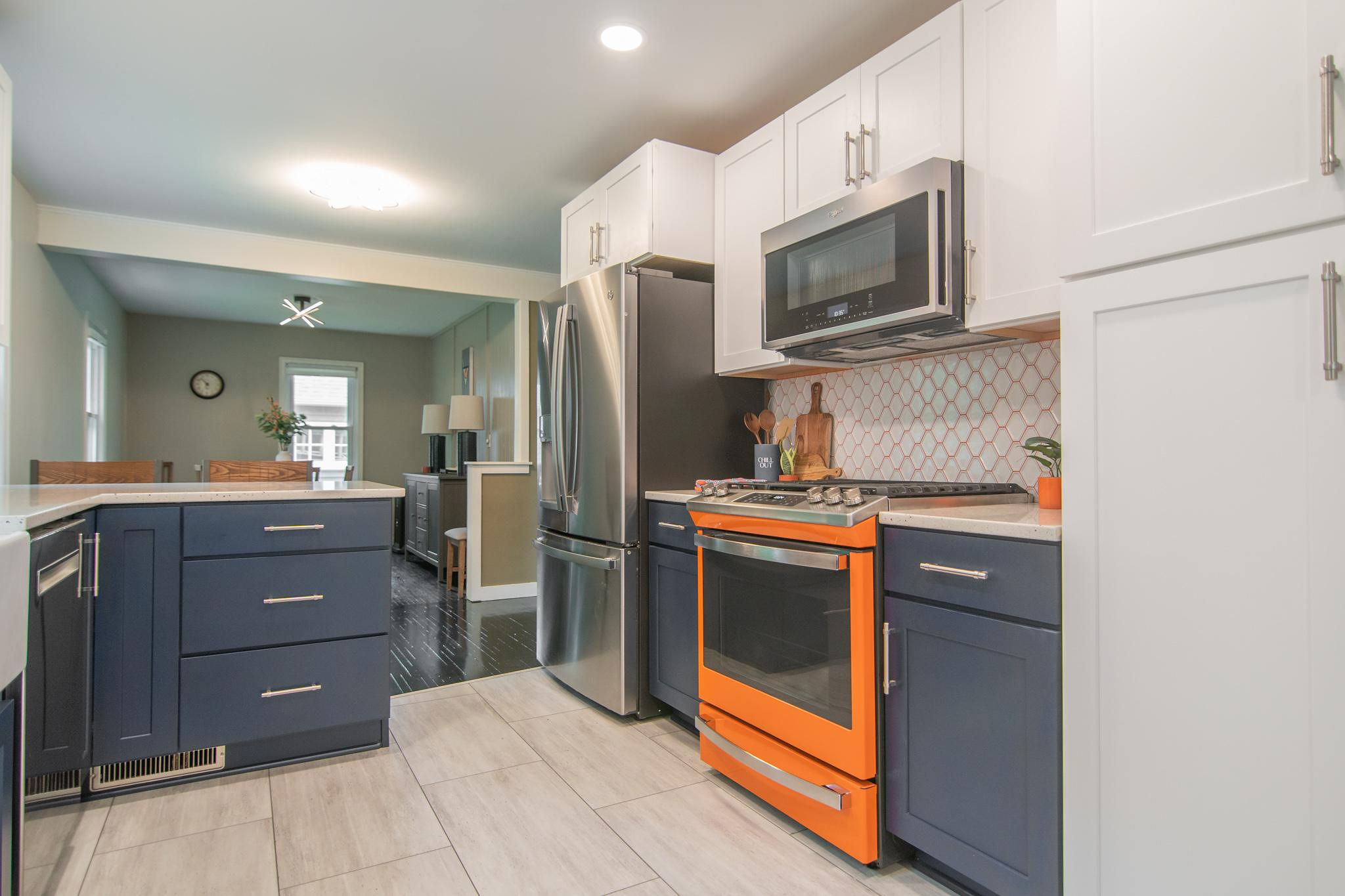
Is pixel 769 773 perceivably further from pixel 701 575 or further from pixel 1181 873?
pixel 1181 873

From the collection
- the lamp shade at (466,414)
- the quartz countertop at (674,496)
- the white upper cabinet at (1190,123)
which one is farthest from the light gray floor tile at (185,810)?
the lamp shade at (466,414)

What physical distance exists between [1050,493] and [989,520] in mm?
363

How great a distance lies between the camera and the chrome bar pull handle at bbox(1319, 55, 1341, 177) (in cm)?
113

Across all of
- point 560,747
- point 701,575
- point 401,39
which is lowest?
point 560,747

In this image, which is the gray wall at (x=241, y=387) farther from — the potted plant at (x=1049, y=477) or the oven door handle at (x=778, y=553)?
the potted plant at (x=1049, y=477)

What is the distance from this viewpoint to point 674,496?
2.73 m

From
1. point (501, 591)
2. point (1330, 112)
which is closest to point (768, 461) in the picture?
point (1330, 112)

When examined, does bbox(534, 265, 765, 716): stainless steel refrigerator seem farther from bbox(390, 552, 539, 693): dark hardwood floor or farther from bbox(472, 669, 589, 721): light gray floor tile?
bbox(390, 552, 539, 693): dark hardwood floor

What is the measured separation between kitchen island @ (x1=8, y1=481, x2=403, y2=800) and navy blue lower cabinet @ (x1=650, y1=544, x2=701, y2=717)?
0.97 m

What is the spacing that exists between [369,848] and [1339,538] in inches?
85.7

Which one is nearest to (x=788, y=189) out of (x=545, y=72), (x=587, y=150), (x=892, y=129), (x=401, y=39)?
(x=892, y=129)

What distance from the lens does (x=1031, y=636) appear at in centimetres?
150

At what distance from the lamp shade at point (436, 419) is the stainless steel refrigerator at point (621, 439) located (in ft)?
14.4

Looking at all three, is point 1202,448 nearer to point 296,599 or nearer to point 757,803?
point 757,803
